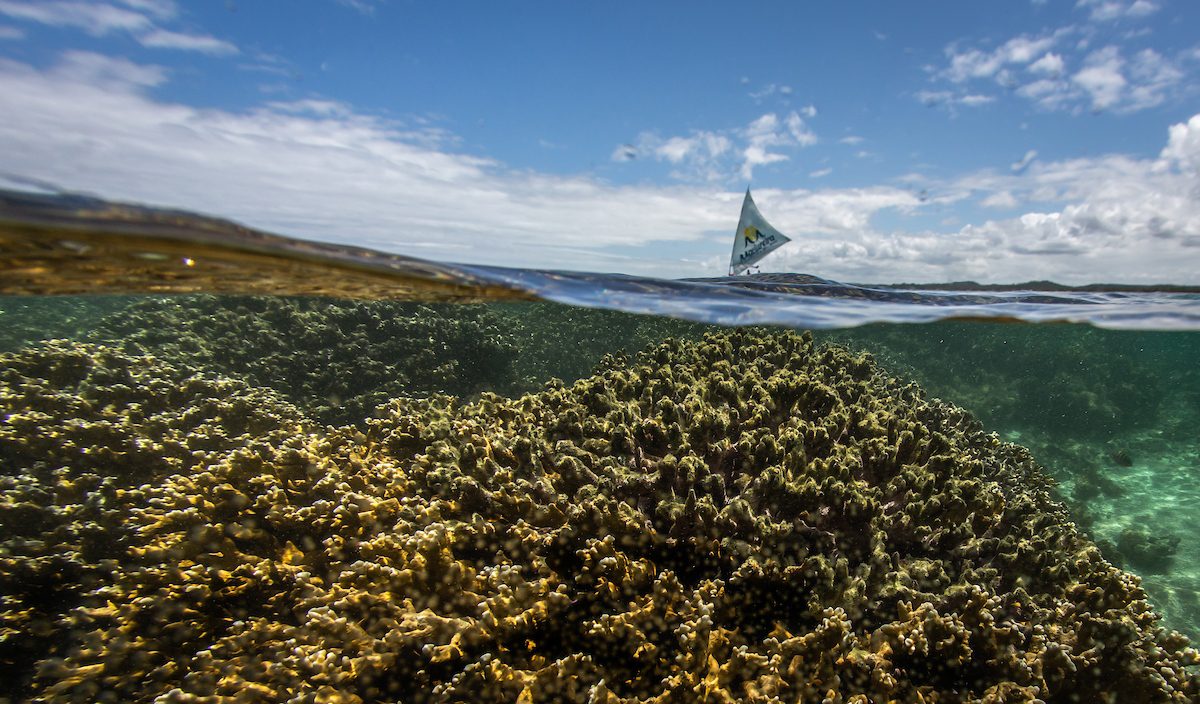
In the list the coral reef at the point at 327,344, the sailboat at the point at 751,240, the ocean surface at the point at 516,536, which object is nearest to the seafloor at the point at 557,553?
the ocean surface at the point at 516,536

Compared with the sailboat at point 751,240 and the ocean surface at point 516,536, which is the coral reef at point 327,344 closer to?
the ocean surface at point 516,536

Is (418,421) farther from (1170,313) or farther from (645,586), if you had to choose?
(1170,313)

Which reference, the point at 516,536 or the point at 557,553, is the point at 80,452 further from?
the point at 557,553

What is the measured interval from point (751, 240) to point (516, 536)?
1060 cm

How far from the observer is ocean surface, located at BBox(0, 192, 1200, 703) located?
3.46 metres

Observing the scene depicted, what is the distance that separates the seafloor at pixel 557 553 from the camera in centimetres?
344

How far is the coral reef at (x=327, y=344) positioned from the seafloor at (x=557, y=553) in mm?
1661

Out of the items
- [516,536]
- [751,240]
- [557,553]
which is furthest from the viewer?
[751,240]

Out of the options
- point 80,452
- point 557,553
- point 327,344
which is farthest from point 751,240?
point 80,452

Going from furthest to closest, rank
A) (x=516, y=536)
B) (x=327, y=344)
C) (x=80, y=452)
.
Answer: (x=327, y=344) < (x=80, y=452) < (x=516, y=536)

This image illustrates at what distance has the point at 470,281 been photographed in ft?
29.7

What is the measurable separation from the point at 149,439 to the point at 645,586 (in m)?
5.70

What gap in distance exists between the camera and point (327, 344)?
950 centimetres

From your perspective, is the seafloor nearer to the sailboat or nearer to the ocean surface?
the ocean surface
